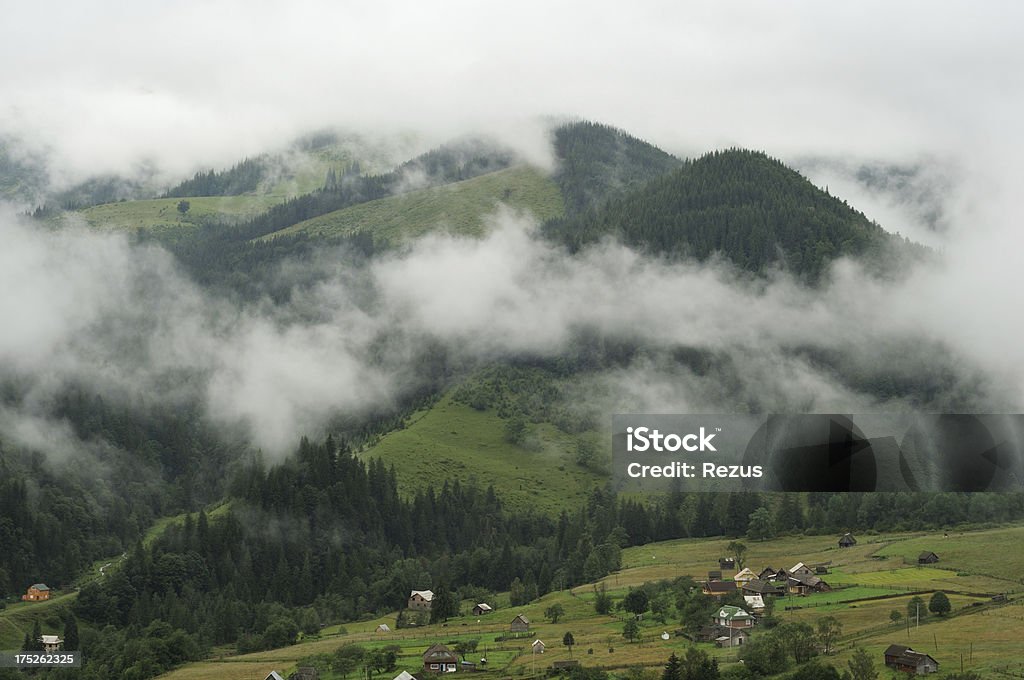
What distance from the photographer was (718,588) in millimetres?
166000

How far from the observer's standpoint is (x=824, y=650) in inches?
5246

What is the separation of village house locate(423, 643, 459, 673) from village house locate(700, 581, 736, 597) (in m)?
34.8

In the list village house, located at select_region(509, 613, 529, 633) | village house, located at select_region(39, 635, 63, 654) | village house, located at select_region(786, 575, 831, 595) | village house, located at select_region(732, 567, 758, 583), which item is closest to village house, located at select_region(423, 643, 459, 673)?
village house, located at select_region(509, 613, 529, 633)

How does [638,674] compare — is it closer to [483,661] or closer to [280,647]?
[483,661]

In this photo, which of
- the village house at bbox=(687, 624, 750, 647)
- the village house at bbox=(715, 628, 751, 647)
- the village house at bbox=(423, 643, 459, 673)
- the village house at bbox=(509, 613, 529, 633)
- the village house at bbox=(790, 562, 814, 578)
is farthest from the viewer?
the village house at bbox=(509, 613, 529, 633)

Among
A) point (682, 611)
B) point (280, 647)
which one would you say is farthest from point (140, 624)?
point (682, 611)

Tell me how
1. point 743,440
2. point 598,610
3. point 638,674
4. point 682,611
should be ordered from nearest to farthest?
point 638,674 → point 682,611 → point 598,610 → point 743,440

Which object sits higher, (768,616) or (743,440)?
(743,440)

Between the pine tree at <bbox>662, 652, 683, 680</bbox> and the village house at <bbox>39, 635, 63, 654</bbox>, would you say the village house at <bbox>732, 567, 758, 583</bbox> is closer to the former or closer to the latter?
the pine tree at <bbox>662, 652, 683, 680</bbox>

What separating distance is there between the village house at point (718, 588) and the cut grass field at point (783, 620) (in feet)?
25.4

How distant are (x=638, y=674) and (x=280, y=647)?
2745 inches

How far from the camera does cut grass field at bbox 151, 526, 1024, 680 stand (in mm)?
132375

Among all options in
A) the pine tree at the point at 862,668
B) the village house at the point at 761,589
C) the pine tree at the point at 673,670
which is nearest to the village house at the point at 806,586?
the village house at the point at 761,589

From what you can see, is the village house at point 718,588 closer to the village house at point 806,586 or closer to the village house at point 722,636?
the village house at point 806,586
